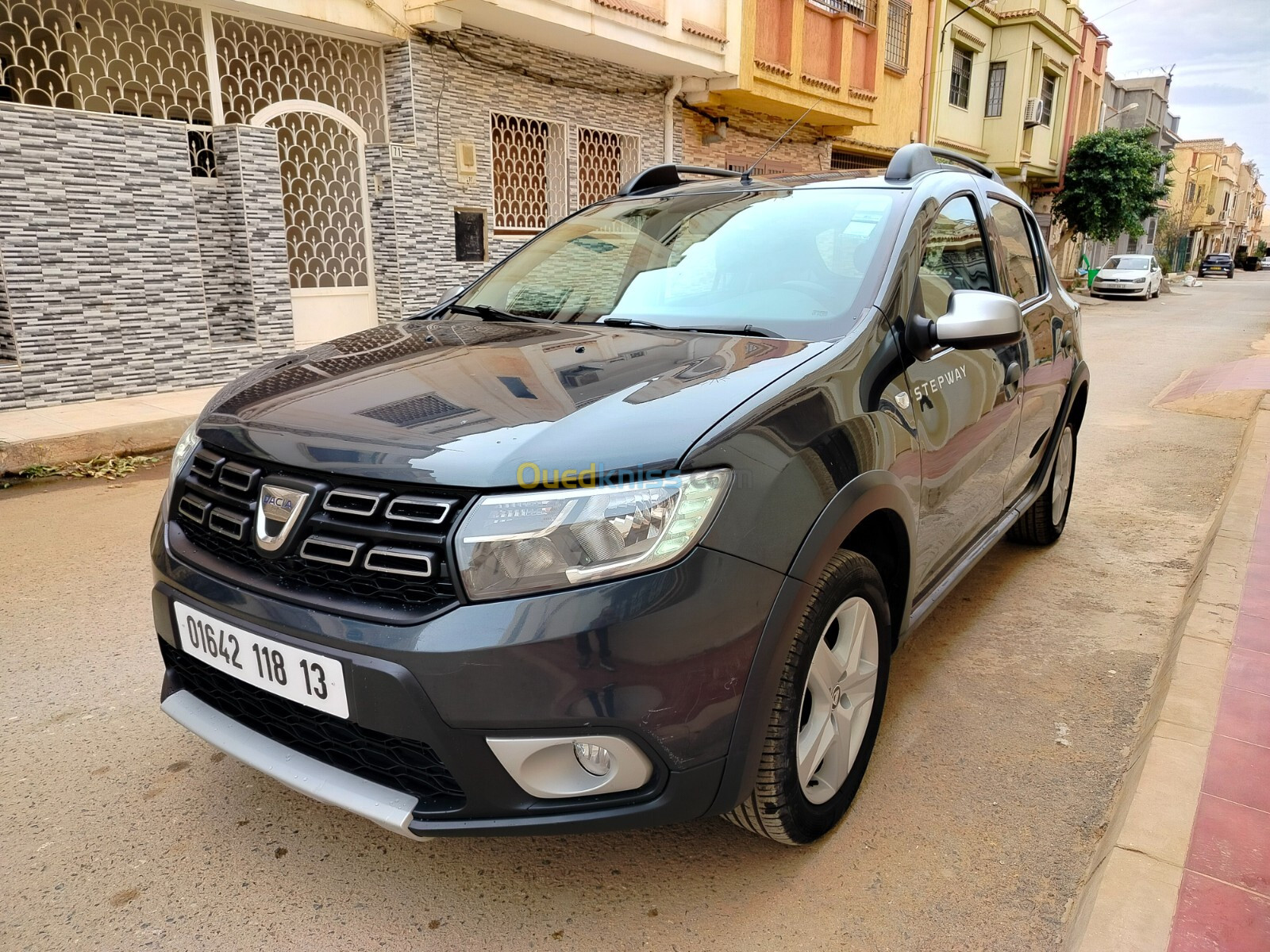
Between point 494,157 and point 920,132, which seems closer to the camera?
point 494,157

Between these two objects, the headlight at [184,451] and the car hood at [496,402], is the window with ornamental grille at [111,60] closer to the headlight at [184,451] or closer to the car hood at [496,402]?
the headlight at [184,451]

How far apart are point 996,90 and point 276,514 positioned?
26289 mm

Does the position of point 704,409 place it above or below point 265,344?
above

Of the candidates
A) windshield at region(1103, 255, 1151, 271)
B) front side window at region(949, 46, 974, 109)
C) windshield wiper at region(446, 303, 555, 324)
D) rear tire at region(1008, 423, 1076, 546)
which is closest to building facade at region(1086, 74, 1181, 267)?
windshield at region(1103, 255, 1151, 271)

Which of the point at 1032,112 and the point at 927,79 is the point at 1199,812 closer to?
the point at 927,79

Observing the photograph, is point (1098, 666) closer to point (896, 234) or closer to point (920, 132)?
point (896, 234)

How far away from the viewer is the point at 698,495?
166cm

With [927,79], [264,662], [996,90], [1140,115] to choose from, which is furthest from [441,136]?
[1140,115]

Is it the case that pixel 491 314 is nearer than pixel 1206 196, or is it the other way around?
pixel 491 314

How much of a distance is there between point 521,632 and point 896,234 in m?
1.63

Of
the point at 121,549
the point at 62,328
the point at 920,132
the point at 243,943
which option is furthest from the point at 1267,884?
the point at 920,132

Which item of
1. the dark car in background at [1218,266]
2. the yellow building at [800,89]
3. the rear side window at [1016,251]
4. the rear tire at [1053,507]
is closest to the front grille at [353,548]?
the rear side window at [1016,251]

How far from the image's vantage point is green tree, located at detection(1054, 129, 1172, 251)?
84.5ft

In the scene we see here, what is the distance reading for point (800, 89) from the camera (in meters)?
12.9
